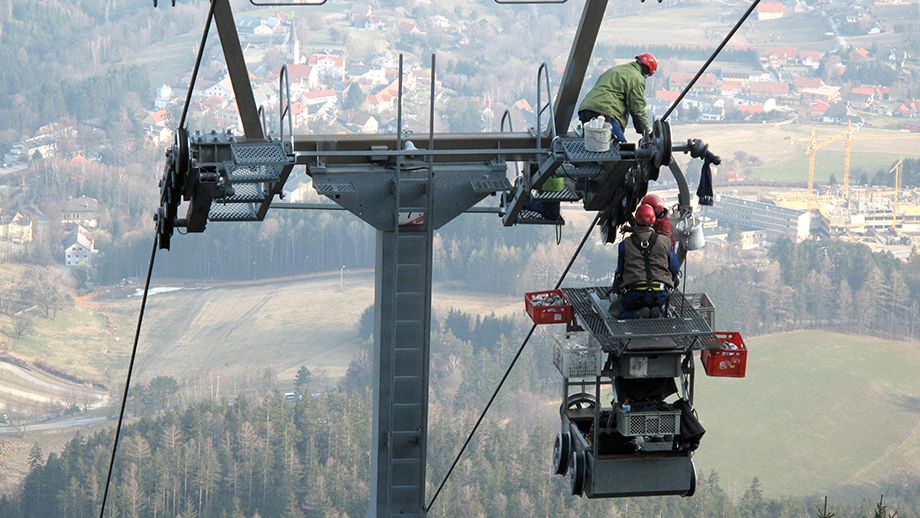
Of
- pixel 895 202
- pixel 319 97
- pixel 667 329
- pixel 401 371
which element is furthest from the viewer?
pixel 319 97

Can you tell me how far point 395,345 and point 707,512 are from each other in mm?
73932

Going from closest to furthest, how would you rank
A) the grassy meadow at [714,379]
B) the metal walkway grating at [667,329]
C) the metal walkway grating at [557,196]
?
the metal walkway grating at [667,329] → the metal walkway grating at [557,196] → the grassy meadow at [714,379]

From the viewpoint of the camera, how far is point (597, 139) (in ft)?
22.8

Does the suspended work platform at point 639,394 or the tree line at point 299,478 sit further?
the tree line at point 299,478

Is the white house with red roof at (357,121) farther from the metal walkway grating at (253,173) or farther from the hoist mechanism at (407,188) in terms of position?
the metal walkway grating at (253,173)

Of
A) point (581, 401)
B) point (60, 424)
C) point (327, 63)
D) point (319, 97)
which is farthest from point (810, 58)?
point (581, 401)

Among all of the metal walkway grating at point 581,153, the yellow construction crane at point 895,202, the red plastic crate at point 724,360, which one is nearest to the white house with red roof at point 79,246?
the yellow construction crane at point 895,202

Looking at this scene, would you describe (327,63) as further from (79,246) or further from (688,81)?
(688,81)

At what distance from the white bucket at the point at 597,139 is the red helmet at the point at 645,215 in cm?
50

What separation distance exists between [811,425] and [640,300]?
91.5 metres

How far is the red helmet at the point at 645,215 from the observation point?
7.18 m

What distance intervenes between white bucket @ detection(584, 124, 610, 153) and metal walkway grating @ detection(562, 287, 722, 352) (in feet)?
3.62

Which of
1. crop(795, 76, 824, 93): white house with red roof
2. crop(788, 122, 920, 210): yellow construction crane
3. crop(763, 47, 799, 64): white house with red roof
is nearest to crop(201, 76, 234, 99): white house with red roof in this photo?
crop(788, 122, 920, 210): yellow construction crane

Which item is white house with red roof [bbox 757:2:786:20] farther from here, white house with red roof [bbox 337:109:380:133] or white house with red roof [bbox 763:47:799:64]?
white house with red roof [bbox 337:109:380:133]
